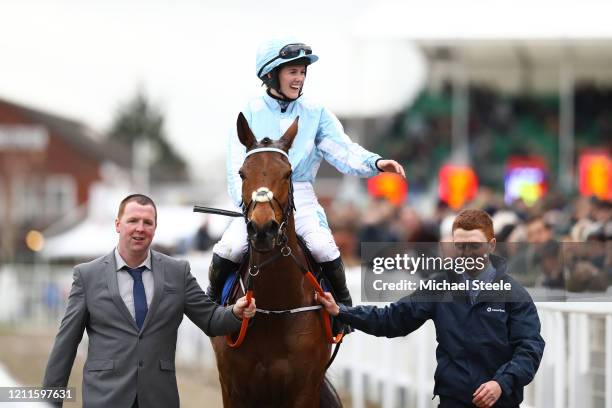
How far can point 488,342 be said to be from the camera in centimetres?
489

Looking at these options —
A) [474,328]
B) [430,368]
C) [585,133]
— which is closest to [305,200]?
[474,328]

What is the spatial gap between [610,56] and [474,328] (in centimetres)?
2789

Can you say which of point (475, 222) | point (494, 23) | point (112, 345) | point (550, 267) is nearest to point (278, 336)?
point (112, 345)

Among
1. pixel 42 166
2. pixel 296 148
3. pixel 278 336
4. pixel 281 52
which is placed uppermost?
pixel 42 166

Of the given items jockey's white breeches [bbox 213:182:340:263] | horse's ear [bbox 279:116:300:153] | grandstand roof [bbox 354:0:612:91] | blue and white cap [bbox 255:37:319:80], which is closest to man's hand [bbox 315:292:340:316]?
jockey's white breeches [bbox 213:182:340:263]

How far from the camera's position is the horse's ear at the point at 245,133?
17.5 feet

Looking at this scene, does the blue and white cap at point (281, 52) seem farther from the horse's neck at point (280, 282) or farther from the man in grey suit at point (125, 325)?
the man in grey suit at point (125, 325)

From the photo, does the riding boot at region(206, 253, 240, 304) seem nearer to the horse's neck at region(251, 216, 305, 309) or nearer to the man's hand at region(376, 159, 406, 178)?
the horse's neck at region(251, 216, 305, 309)

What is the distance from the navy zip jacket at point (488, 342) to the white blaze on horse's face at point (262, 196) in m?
0.85

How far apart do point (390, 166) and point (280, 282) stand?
751mm

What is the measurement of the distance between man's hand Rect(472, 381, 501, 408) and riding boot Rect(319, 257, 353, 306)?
4.55 feet

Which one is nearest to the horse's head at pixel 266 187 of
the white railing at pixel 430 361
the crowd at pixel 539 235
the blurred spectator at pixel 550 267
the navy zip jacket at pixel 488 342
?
the navy zip jacket at pixel 488 342

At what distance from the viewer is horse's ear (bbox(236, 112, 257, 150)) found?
532cm

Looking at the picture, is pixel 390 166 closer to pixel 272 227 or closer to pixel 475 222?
pixel 475 222
